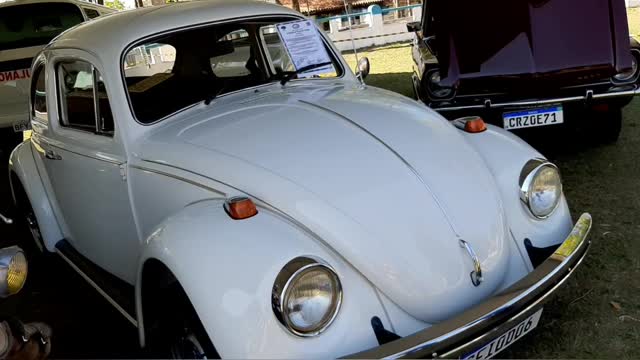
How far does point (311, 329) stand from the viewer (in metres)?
1.98

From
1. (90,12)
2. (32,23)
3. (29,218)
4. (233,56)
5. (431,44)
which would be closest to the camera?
(233,56)

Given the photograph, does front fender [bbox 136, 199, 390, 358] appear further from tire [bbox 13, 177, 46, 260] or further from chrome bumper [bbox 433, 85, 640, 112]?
chrome bumper [bbox 433, 85, 640, 112]

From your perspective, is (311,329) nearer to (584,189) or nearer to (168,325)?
(168,325)

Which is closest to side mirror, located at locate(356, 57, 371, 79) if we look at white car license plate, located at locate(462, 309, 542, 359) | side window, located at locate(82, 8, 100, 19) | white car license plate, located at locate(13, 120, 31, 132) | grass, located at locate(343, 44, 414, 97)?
white car license plate, located at locate(462, 309, 542, 359)

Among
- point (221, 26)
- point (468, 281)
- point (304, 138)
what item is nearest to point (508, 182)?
point (468, 281)

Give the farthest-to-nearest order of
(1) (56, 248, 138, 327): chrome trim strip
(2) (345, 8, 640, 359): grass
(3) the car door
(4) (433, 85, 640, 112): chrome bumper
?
(4) (433, 85, 640, 112): chrome bumper → (3) the car door → (1) (56, 248, 138, 327): chrome trim strip → (2) (345, 8, 640, 359): grass

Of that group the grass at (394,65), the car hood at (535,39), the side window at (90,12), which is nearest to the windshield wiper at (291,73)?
the car hood at (535,39)

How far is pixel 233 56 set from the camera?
3.45 m

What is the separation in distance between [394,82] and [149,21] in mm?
7172

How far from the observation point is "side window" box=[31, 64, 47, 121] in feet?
13.0

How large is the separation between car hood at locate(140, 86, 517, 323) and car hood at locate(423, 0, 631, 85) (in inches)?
100

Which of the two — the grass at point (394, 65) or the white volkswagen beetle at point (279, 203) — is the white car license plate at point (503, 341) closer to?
the white volkswagen beetle at point (279, 203)

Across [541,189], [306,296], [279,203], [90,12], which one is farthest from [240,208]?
[90,12]

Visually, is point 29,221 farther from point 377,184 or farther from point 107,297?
point 377,184
